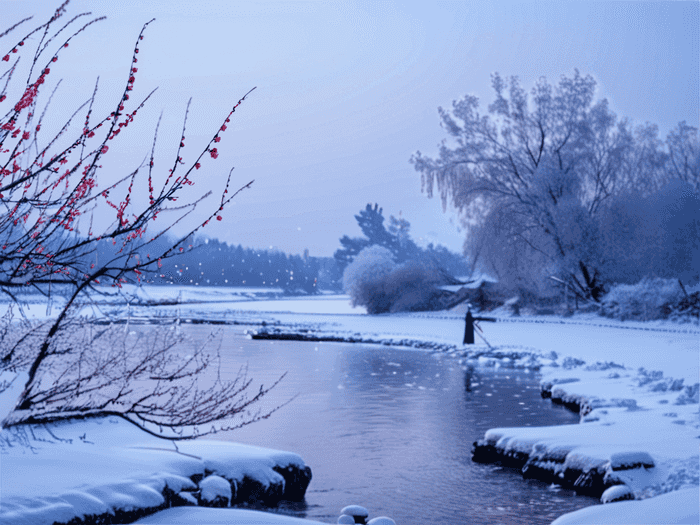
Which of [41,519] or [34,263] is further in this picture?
[41,519]

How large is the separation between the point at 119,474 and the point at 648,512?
4.95 metres

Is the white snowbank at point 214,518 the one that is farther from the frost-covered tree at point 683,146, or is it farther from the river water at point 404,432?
the frost-covered tree at point 683,146

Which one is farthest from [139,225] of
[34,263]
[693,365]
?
[693,365]

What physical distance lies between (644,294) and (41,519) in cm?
2866

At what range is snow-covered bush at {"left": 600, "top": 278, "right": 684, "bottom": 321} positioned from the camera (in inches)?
1179

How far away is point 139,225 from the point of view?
365 centimetres

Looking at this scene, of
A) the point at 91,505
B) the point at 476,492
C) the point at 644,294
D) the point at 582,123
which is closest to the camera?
the point at 91,505

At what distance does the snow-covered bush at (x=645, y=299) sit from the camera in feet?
98.3

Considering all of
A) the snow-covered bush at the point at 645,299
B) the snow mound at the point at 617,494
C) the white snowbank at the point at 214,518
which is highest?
the snow-covered bush at the point at 645,299

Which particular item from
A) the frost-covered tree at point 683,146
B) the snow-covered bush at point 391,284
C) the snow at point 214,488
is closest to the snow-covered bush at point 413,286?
the snow-covered bush at point 391,284

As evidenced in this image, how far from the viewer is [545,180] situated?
114 ft

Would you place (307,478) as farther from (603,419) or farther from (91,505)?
(603,419)

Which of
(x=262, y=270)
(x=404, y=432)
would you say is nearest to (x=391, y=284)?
(x=404, y=432)

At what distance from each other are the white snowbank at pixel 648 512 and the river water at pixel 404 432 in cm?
136
